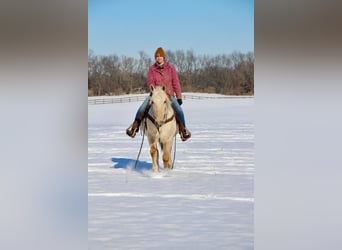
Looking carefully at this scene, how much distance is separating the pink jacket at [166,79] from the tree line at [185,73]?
2 cm

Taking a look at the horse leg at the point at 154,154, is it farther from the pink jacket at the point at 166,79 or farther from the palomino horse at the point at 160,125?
the pink jacket at the point at 166,79

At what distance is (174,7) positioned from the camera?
3.67 metres

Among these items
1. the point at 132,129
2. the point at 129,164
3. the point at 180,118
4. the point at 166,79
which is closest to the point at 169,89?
the point at 166,79

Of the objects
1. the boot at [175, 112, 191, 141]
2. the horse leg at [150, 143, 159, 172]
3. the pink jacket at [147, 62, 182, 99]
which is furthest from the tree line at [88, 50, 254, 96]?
the horse leg at [150, 143, 159, 172]

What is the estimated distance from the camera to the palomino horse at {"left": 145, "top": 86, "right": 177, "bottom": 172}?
3.73 meters

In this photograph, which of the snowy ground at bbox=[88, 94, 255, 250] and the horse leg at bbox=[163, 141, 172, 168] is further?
the horse leg at bbox=[163, 141, 172, 168]

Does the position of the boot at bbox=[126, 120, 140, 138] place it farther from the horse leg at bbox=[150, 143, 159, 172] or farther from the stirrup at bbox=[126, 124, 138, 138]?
the horse leg at bbox=[150, 143, 159, 172]

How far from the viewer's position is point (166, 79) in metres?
3.72

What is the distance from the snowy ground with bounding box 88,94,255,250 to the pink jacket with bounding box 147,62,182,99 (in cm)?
9

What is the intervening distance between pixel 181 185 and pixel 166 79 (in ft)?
1.86

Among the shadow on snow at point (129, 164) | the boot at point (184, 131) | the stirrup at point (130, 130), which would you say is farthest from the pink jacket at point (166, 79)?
the shadow on snow at point (129, 164)
